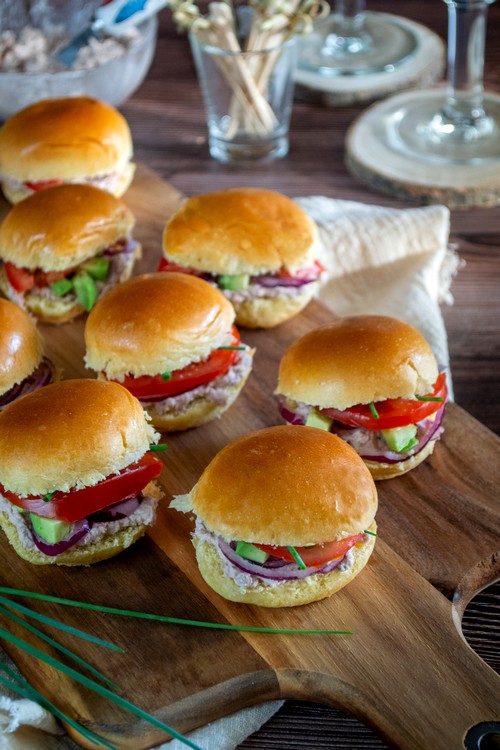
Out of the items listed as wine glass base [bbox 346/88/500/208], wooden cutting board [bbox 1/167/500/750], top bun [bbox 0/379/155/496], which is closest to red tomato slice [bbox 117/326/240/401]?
wooden cutting board [bbox 1/167/500/750]

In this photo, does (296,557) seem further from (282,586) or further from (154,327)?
(154,327)

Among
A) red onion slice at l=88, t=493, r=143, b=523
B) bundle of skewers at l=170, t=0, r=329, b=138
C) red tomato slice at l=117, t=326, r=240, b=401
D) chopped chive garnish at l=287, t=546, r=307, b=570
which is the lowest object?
red onion slice at l=88, t=493, r=143, b=523

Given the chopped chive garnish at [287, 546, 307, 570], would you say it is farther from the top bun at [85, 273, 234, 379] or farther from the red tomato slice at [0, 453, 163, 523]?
the top bun at [85, 273, 234, 379]

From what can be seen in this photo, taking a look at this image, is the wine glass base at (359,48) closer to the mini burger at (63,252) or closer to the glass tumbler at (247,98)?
the glass tumbler at (247,98)

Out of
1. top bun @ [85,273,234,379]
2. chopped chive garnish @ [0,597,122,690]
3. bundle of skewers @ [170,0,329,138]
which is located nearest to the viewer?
chopped chive garnish @ [0,597,122,690]

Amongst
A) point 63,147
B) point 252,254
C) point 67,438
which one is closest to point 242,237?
point 252,254

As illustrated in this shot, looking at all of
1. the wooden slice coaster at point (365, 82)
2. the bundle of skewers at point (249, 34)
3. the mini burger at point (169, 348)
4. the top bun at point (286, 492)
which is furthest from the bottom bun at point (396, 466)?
the wooden slice coaster at point (365, 82)

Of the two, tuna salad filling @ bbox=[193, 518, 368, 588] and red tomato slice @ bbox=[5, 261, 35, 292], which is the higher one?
red tomato slice @ bbox=[5, 261, 35, 292]

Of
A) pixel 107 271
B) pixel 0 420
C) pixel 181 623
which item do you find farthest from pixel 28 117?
pixel 181 623
